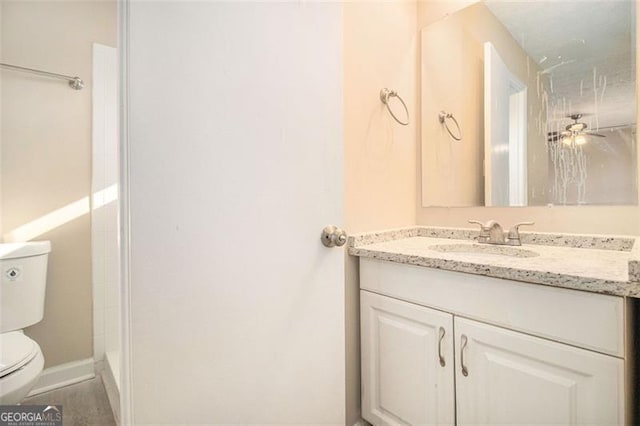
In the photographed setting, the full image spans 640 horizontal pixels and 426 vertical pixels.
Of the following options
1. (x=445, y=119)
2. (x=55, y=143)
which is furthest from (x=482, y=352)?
(x=55, y=143)

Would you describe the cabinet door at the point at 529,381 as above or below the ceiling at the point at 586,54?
below

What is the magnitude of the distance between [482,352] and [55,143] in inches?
89.4

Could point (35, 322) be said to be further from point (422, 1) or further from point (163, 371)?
point (422, 1)

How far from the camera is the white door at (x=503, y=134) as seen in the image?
1.28 meters

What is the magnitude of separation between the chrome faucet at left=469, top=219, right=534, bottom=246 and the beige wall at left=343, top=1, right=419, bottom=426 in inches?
14.7

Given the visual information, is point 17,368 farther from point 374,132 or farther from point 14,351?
point 374,132

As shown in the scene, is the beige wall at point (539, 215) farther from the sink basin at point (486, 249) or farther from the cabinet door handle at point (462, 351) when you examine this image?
the cabinet door handle at point (462, 351)

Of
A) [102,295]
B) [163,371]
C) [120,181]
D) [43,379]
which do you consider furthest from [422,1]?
[43,379]

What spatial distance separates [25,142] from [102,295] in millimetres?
946

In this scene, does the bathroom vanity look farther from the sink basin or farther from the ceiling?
the ceiling

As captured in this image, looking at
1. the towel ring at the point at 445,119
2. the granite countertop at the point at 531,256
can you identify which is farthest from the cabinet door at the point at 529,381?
the towel ring at the point at 445,119

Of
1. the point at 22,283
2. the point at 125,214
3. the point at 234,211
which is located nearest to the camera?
the point at 125,214

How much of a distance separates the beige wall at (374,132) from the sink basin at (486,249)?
26cm

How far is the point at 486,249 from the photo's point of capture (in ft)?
4.08
